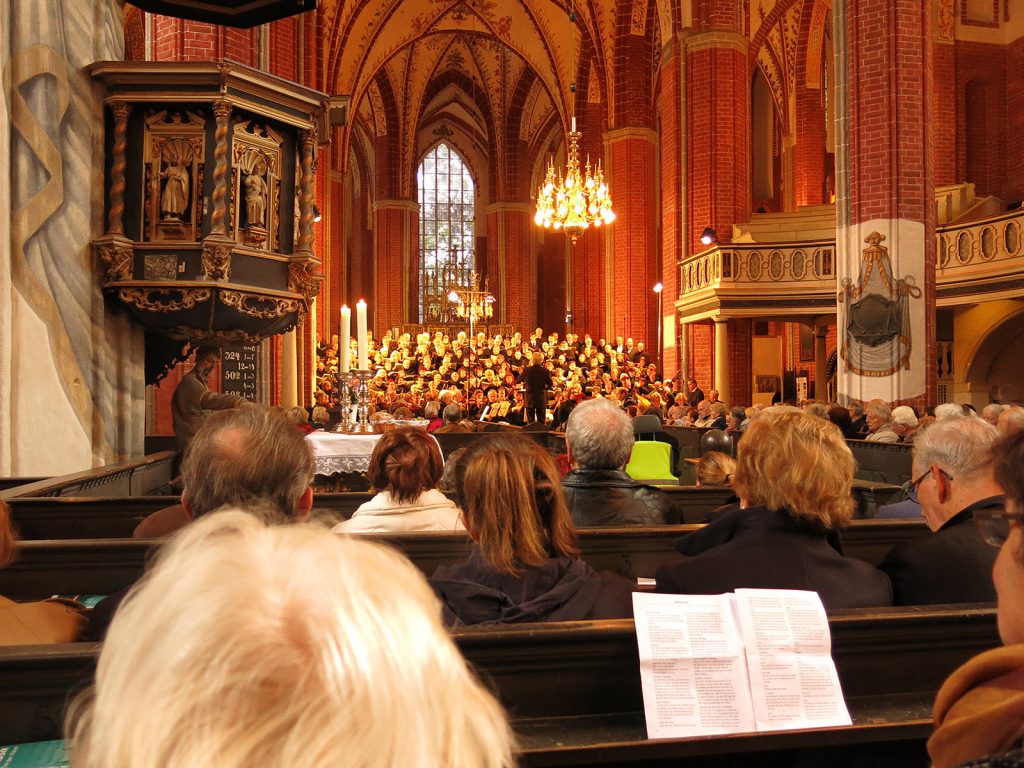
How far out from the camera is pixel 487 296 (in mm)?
31031

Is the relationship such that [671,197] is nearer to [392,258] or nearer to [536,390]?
[536,390]

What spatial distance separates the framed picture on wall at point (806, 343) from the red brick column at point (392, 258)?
16.3 metres

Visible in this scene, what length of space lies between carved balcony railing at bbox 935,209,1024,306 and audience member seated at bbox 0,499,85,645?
14.1 m

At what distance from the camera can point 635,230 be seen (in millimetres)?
22672

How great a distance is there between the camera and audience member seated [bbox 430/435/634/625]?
2.16 metres

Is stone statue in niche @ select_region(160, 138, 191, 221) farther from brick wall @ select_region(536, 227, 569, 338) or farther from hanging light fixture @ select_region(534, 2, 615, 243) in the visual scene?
brick wall @ select_region(536, 227, 569, 338)

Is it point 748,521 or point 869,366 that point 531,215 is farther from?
point 748,521

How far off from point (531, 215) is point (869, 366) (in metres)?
24.8

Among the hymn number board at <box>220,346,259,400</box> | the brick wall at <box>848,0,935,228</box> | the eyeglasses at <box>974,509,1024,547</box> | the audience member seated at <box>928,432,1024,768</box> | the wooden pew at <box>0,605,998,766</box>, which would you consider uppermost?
the brick wall at <box>848,0,935,228</box>

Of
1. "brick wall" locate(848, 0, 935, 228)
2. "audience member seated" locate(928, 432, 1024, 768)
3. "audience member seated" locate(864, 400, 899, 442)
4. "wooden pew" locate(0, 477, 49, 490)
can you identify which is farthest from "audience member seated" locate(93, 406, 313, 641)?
"brick wall" locate(848, 0, 935, 228)

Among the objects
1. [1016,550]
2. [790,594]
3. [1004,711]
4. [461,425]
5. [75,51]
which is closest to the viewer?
[1004,711]

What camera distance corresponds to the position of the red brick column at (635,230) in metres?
22.7

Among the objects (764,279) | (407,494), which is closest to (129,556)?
(407,494)

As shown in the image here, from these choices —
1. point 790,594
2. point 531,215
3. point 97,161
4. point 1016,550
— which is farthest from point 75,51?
point 531,215
